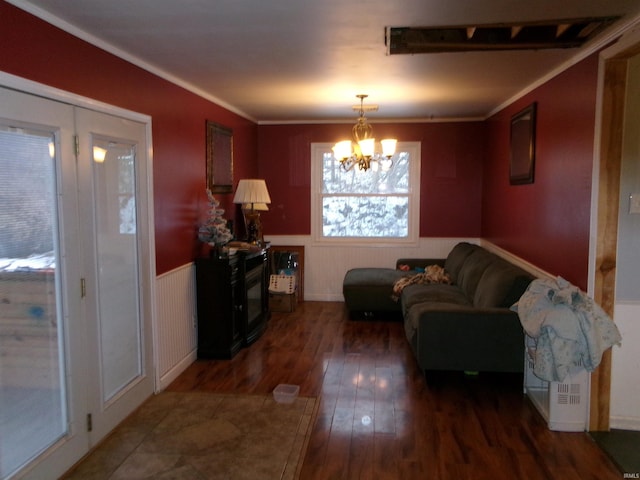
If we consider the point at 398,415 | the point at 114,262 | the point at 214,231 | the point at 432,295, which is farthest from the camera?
the point at 432,295

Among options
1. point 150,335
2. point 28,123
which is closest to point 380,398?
point 150,335

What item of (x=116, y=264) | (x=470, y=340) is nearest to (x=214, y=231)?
(x=116, y=264)

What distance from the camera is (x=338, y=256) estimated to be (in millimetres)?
6711

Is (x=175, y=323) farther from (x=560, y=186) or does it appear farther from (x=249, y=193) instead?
(x=560, y=186)

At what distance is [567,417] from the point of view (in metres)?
3.16

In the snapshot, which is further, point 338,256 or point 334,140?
point 338,256

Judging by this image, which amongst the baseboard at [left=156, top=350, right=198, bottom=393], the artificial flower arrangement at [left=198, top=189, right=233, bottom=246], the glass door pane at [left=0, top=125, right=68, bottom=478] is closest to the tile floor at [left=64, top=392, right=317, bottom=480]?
the baseboard at [left=156, top=350, right=198, bottom=393]

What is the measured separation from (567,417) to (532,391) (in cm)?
47

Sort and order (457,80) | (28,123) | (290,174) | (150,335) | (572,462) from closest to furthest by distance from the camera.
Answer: (28,123) → (572,462) → (150,335) → (457,80) → (290,174)

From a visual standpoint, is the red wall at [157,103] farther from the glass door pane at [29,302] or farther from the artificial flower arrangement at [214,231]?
the glass door pane at [29,302]

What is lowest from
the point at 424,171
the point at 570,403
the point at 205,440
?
the point at 205,440

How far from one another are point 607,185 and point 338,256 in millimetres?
4020

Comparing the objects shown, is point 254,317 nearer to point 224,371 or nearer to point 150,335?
point 224,371

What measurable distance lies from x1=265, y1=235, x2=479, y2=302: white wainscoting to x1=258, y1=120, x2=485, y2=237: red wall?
0.11 m
